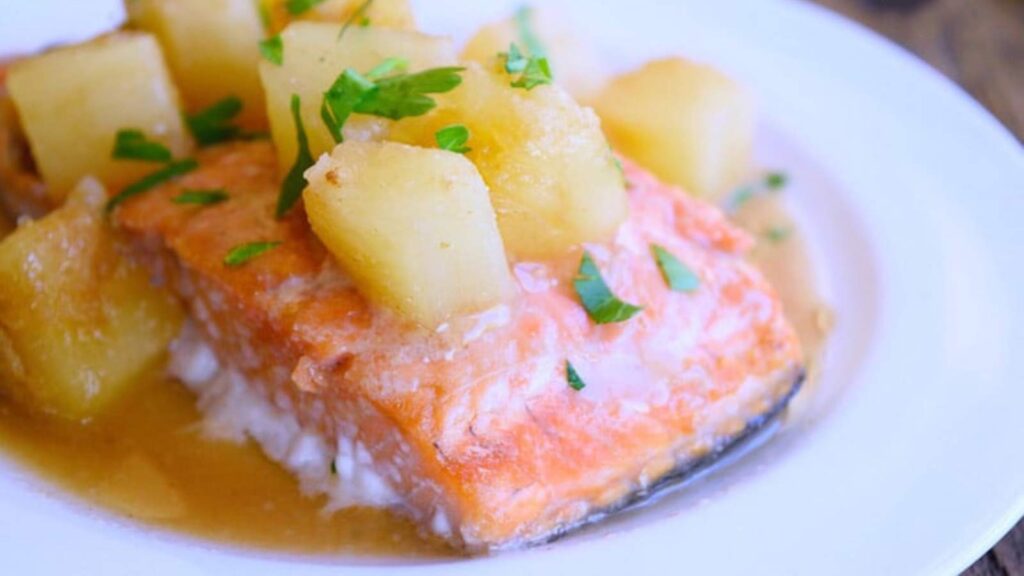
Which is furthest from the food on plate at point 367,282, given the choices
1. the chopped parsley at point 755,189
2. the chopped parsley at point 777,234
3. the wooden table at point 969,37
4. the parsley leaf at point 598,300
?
the wooden table at point 969,37

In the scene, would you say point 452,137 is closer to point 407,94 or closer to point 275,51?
point 407,94

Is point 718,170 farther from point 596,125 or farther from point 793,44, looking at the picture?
point 596,125

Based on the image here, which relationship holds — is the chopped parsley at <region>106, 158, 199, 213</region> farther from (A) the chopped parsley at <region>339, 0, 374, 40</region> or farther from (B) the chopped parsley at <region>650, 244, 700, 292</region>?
(B) the chopped parsley at <region>650, 244, 700, 292</region>

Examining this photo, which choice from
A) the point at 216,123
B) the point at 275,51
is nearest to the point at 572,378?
the point at 275,51

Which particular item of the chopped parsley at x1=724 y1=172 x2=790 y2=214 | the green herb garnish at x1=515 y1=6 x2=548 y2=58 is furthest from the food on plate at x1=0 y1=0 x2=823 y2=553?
the chopped parsley at x1=724 y1=172 x2=790 y2=214

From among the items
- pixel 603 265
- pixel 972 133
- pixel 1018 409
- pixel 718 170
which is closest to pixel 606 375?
pixel 603 265
